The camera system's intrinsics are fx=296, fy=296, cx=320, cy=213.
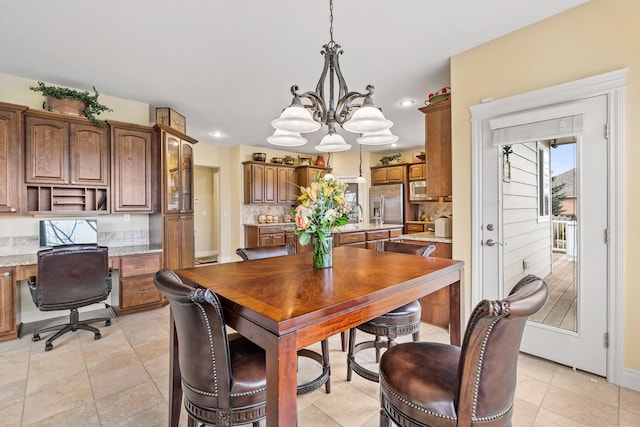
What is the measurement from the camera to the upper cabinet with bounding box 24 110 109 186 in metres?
3.05

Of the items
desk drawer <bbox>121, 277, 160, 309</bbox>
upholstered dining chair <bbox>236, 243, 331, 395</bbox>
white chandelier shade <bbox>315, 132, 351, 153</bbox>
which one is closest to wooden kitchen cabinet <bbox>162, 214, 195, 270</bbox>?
desk drawer <bbox>121, 277, 160, 309</bbox>

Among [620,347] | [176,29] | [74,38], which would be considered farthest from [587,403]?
[74,38]

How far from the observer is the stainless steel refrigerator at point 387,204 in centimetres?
693

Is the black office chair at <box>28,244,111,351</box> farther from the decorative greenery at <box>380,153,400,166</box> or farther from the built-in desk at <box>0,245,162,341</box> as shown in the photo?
the decorative greenery at <box>380,153,400,166</box>

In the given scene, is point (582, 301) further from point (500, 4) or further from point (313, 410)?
point (500, 4)

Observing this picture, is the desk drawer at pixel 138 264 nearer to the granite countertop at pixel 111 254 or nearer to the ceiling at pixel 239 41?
the granite countertop at pixel 111 254

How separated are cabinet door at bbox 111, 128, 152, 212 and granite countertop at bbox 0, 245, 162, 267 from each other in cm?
48

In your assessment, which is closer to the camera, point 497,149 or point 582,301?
point 582,301

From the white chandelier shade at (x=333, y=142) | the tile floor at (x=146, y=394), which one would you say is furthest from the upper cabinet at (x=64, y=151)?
the white chandelier shade at (x=333, y=142)

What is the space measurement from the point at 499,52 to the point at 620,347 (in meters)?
2.35

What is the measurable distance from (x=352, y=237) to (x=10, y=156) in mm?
4388

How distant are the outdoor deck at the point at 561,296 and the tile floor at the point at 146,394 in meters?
0.34

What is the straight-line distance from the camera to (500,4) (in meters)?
2.07

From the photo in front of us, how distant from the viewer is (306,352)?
197 centimetres
